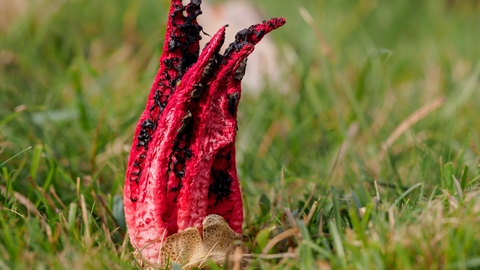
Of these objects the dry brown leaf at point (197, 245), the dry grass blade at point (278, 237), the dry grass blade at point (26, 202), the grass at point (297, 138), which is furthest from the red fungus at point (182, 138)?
the dry grass blade at point (26, 202)

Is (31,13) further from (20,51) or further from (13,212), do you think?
(13,212)

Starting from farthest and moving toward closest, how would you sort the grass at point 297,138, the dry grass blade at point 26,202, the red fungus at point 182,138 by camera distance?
the dry grass blade at point 26,202 < the red fungus at point 182,138 < the grass at point 297,138

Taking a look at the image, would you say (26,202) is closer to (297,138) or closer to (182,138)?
(182,138)

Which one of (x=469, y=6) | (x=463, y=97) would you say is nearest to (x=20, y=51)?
(x=463, y=97)

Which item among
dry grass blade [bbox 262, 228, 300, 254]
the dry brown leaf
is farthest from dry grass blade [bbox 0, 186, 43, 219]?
dry grass blade [bbox 262, 228, 300, 254]

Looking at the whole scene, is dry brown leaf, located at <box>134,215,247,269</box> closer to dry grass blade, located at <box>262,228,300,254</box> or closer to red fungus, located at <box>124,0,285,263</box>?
red fungus, located at <box>124,0,285,263</box>

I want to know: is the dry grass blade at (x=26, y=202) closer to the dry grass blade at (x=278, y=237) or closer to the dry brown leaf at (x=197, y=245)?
the dry brown leaf at (x=197, y=245)

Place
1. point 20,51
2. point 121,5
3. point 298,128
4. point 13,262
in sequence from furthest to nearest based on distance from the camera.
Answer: point 121,5 → point 20,51 → point 298,128 → point 13,262
